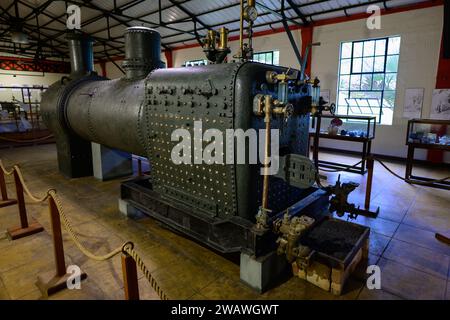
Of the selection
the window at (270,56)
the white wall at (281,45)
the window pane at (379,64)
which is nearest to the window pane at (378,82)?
the window pane at (379,64)

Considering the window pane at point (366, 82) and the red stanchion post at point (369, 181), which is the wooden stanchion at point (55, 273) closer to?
the red stanchion post at point (369, 181)

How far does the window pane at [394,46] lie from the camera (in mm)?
7188

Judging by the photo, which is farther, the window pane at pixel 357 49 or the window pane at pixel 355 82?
the window pane at pixel 355 82

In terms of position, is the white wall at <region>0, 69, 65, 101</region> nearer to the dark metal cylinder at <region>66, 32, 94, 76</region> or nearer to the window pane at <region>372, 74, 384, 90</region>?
the dark metal cylinder at <region>66, 32, 94, 76</region>

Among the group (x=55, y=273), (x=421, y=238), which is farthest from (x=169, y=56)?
(x=421, y=238)

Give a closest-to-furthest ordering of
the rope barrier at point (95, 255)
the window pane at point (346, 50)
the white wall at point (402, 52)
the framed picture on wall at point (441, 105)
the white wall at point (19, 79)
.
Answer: the rope barrier at point (95, 255), the framed picture on wall at point (441, 105), the white wall at point (402, 52), the window pane at point (346, 50), the white wall at point (19, 79)

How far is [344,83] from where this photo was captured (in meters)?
8.31

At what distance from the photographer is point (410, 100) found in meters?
7.04

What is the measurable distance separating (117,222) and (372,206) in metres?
3.34

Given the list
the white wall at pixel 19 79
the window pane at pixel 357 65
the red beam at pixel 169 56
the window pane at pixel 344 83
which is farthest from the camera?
the white wall at pixel 19 79

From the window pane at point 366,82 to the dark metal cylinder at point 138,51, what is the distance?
6470 millimetres

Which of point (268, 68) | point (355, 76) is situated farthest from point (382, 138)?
point (268, 68)

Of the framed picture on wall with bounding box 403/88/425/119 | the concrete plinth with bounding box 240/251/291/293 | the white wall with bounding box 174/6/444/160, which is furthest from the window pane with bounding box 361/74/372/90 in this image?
the concrete plinth with bounding box 240/251/291/293

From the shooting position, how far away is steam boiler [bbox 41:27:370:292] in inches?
82.7
